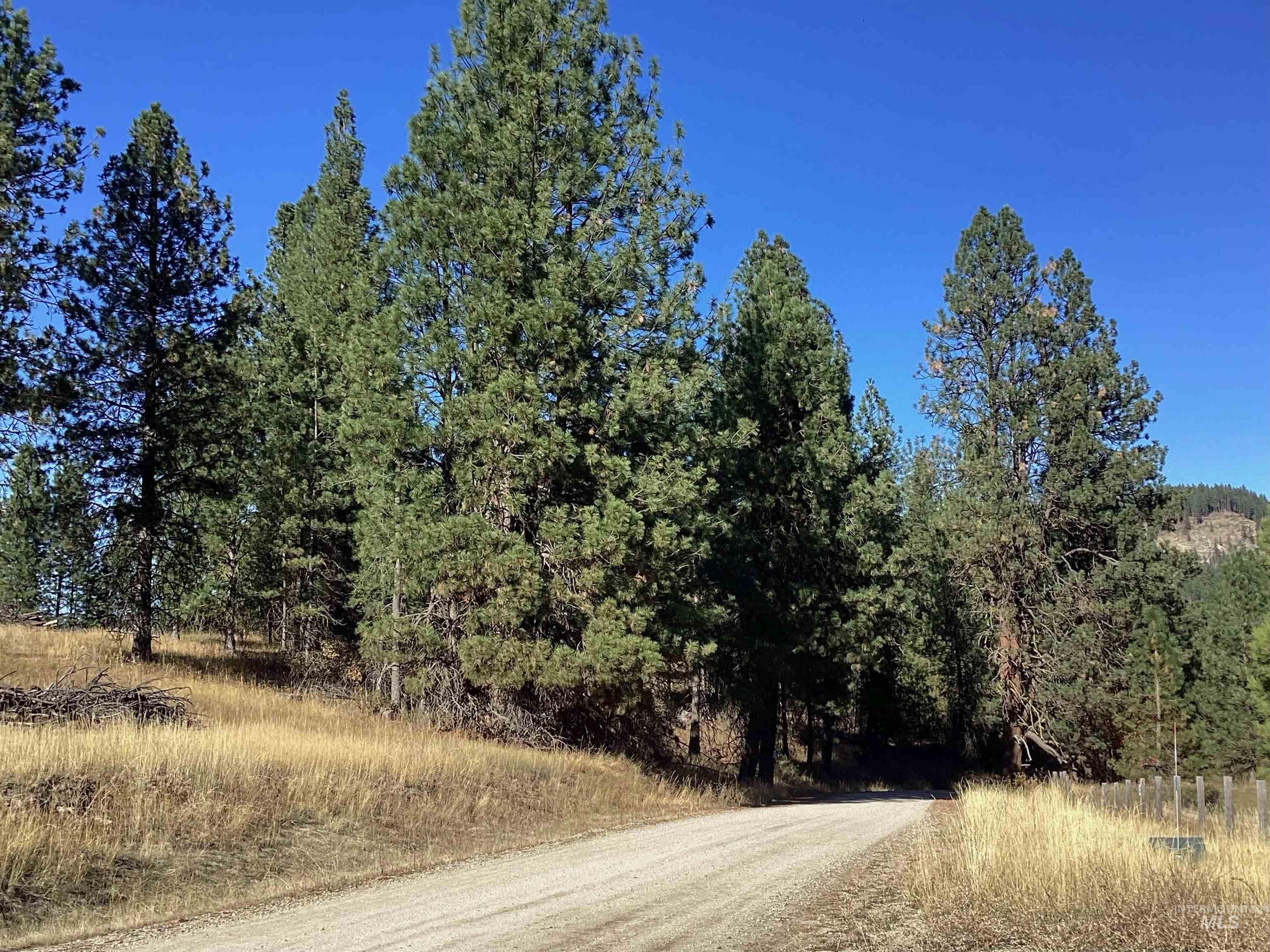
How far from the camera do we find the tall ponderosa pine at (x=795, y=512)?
22562mm

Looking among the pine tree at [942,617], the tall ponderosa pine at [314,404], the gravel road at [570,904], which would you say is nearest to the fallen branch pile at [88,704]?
the gravel road at [570,904]

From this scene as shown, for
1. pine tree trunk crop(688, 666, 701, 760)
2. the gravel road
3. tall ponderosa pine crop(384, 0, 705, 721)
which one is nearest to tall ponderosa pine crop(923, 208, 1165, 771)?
pine tree trunk crop(688, 666, 701, 760)

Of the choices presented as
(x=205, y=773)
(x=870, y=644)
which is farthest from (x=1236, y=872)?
(x=870, y=644)

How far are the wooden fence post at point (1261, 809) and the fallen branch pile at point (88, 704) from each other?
14.2 m

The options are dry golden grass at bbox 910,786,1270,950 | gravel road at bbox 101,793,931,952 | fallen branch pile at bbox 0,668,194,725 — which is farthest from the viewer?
fallen branch pile at bbox 0,668,194,725

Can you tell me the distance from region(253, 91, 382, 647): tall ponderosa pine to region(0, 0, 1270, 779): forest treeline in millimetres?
140

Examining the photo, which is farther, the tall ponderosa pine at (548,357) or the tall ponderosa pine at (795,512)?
the tall ponderosa pine at (795,512)

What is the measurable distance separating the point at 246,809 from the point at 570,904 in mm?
4080

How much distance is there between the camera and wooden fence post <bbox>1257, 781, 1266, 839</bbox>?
912 cm

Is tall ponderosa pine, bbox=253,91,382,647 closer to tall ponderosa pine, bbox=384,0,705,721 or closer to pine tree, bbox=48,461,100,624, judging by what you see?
pine tree, bbox=48,461,100,624

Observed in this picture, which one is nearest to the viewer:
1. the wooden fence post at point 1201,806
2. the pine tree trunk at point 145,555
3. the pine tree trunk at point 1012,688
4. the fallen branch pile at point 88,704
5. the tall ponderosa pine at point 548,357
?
the wooden fence post at point 1201,806

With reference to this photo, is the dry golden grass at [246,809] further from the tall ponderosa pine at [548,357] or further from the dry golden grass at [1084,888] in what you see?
the dry golden grass at [1084,888]

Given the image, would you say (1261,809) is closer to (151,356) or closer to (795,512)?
(795,512)

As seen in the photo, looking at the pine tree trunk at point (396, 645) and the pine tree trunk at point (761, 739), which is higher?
the pine tree trunk at point (396, 645)
